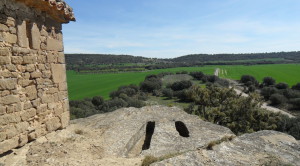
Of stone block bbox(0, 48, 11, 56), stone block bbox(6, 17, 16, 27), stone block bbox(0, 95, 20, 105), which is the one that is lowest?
stone block bbox(0, 95, 20, 105)

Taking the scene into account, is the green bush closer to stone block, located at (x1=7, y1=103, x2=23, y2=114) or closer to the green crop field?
the green crop field

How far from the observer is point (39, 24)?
241 inches

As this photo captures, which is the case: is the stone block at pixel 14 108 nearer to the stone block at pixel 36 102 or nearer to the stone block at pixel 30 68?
the stone block at pixel 36 102

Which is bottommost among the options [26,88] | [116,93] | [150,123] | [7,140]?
[116,93]

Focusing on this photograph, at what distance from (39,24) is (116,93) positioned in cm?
3389

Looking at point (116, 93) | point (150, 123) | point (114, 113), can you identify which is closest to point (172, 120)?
point (150, 123)

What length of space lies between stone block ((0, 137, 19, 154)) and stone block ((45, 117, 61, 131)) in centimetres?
105

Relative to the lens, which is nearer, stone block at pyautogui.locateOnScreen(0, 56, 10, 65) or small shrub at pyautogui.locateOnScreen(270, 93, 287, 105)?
stone block at pyautogui.locateOnScreen(0, 56, 10, 65)

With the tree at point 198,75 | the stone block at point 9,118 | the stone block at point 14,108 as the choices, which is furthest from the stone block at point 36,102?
the tree at point 198,75

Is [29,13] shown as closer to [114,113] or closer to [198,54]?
[114,113]

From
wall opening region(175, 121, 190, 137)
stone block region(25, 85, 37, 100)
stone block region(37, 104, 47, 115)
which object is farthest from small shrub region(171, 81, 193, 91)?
stone block region(25, 85, 37, 100)

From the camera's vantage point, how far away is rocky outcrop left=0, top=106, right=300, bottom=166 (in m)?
5.01

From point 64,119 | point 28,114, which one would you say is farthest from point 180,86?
point 28,114

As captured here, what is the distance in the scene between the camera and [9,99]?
5094 millimetres
